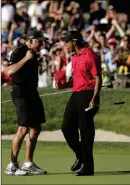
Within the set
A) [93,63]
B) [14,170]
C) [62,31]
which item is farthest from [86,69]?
[62,31]

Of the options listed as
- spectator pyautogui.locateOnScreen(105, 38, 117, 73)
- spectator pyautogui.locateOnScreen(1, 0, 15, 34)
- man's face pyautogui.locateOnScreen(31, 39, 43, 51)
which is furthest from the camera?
spectator pyautogui.locateOnScreen(1, 0, 15, 34)

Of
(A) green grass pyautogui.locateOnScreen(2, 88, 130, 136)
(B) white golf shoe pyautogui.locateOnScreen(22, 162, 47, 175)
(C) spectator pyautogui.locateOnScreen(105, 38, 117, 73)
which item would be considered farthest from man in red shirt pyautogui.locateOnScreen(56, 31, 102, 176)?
(C) spectator pyautogui.locateOnScreen(105, 38, 117, 73)

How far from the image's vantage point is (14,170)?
9.81 metres

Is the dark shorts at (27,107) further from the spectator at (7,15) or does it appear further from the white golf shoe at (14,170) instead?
the spectator at (7,15)

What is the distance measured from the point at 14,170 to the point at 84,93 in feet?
4.13

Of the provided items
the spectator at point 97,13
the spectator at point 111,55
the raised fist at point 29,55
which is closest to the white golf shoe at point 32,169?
the raised fist at point 29,55

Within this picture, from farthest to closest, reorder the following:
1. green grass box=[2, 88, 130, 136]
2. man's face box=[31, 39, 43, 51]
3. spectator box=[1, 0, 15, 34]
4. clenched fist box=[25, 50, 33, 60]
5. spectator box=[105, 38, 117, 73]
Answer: spectator box=[1, 0, 15, 34] → spectator box=[105, 38, 117, 73] → green grass box=[2, 88, 130, 136] → man's face box=[31, 39, 43, 51] → clenched fist box=[25, 50, 33, 60]

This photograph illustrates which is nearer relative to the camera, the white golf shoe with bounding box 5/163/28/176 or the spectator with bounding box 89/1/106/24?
the white golf shoe with bounding box 5/163/28/176

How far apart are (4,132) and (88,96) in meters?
7.01

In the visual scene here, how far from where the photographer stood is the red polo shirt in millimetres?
9773

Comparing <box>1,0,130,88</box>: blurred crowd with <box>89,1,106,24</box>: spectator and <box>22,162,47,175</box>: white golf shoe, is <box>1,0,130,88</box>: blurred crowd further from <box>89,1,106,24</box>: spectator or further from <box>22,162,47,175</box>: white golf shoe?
<box>22,162,47,175</box>: white golf shoe

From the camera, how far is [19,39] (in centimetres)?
2058

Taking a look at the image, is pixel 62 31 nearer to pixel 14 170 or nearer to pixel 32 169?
pixel 32 169

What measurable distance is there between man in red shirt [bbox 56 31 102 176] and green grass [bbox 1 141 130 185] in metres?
0.30
